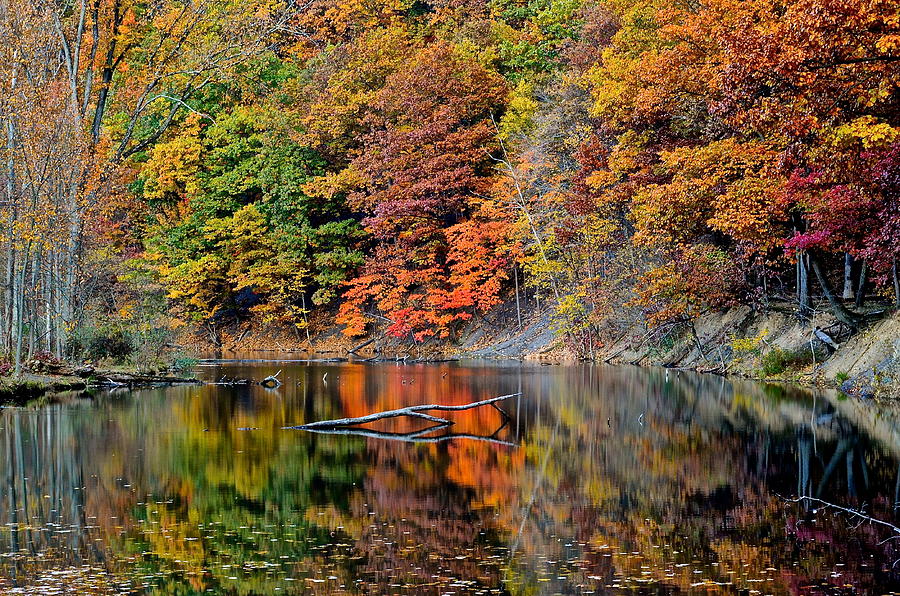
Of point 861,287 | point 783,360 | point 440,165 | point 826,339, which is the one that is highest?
point 440,165

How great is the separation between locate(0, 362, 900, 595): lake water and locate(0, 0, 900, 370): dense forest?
5739 mm

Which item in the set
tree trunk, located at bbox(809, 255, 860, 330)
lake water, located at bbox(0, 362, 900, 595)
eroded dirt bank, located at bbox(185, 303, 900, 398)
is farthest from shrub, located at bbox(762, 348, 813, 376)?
lake water, located at bbox(0, 362, 900, 595)

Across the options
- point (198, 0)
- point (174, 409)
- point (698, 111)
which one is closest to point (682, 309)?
point (698, 111)

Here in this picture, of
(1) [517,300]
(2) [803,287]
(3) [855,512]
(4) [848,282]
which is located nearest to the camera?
(3) [855,512]

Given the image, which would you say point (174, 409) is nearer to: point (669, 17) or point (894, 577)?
point (894, 577)

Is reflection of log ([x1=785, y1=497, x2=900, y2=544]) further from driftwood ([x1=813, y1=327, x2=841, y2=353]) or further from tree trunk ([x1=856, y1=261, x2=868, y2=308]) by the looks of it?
driftwood ([x1=813, y1=327, x2=841, y2=353])

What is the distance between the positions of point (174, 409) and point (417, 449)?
25.5 feet

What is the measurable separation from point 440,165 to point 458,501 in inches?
1290

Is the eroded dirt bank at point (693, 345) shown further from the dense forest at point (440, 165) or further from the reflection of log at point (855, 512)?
the reflection of log at point (855, 512)

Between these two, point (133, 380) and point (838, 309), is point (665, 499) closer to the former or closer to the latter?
point (838, 309)

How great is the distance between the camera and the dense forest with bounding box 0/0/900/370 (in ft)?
67.5

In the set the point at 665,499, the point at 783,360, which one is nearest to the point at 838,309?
the point at 783,360

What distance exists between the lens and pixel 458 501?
10633 mm

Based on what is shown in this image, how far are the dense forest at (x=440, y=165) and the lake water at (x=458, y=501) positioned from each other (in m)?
5.74
